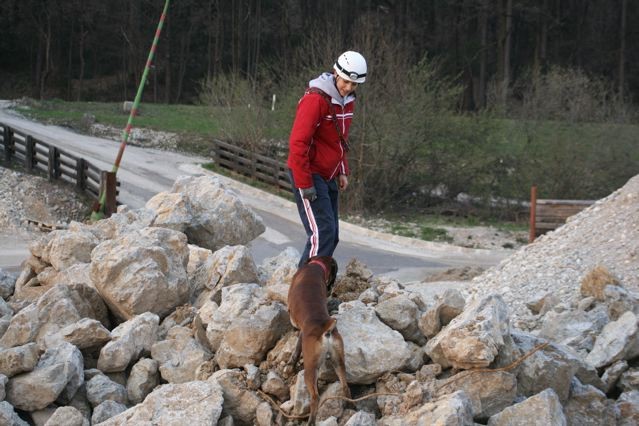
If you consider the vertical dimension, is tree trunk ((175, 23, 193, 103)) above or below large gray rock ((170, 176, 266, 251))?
above


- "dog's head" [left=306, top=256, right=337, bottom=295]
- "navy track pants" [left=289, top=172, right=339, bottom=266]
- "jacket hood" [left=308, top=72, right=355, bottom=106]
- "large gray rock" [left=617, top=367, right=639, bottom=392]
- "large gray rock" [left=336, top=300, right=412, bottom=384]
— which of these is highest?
"jacket hood" [left=308, top=72, right=355, bottom=106]

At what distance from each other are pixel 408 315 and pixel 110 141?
104 feet

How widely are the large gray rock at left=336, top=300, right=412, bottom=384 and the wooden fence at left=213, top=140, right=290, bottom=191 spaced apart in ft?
75.9

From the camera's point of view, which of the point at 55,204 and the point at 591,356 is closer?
the point at 591,356

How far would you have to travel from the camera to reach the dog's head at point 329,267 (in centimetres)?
853

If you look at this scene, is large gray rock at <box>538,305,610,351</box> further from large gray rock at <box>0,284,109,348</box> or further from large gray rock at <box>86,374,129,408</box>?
large gray rock at <box>0,284,109,348</box>

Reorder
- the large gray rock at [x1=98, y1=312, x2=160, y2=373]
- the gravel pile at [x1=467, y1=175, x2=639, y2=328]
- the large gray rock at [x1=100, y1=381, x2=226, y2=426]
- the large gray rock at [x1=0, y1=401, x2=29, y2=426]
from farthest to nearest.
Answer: the gravel pile at [x1=467, y1=175, x2=639, y2=328], the large gray rock at [x1=98, y1=312, x2=160, y2=373], the large gray rock at [x1=0, y1=401, x2=29, y2=426], the large gray rock at [x1=100, y1=381, x2=226, y2=426]

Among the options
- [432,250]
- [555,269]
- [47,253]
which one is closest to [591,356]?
[47,253]

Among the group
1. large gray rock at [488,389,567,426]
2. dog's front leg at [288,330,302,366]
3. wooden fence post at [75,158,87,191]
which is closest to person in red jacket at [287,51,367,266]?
dog's front leg at [288,330,302,366]

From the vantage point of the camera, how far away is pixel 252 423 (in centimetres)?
793

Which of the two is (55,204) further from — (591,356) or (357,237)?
(591,356)

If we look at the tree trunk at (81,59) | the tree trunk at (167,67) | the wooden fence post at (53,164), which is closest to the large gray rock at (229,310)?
the wooden fence post at (53,164)

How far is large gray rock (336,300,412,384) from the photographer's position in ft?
25.6

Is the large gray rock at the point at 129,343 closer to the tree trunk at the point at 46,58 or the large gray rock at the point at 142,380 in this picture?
the large gray rock at the point at 142,380
